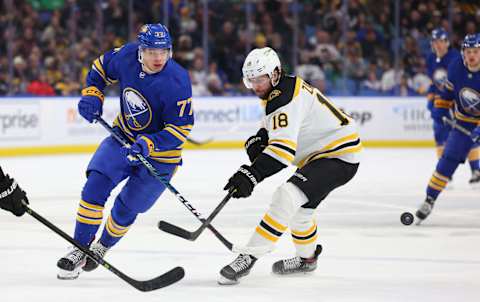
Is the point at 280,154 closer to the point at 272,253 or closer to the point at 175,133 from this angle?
the point at 175,133

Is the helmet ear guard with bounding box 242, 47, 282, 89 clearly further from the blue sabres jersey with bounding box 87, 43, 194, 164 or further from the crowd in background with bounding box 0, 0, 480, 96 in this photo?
the crowd in background with bounding box 0, 0, 480, 96

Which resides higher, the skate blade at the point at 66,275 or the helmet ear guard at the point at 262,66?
the helmet ear guard at the point at 262,66

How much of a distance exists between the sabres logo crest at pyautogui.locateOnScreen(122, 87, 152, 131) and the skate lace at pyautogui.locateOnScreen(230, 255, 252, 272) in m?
0.74

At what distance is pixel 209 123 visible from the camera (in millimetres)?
11938

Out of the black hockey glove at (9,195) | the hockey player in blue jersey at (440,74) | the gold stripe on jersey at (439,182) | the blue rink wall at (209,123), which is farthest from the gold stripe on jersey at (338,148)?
the blue rink wall at (209,123)

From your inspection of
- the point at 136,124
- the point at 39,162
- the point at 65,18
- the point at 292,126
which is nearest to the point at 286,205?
the point at 292,126

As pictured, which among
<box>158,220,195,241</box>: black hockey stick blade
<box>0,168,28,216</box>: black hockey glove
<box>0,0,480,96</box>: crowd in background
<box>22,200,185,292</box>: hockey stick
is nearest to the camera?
<box>0,168,28,216</box>: black hockey glove

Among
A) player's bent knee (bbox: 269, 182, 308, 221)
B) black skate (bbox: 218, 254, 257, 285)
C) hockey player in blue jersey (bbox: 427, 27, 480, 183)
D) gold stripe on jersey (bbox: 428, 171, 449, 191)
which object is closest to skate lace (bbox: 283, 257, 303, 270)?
black skate (bbox: 218, 254, 257, 285)

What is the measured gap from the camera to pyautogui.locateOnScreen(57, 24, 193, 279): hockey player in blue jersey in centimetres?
401

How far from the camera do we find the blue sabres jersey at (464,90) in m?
5.99

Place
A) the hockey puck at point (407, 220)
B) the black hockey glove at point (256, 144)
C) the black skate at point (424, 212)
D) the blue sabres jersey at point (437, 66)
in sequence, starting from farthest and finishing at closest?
the blue sabres jersey at point (437, 66) → the black skate at point (424, 212) → the hockey puck at point (407, 220) → the black hockey glove at point (256, 144)

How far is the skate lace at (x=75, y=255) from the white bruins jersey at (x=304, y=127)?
3.08 ft

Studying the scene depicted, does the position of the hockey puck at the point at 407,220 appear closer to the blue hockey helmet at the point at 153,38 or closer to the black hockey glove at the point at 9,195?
the blue hockey helmet at the point at 153,38

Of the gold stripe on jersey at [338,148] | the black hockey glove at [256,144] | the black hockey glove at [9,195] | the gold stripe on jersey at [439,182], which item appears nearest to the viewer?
the black hockey glove at [9,195]
